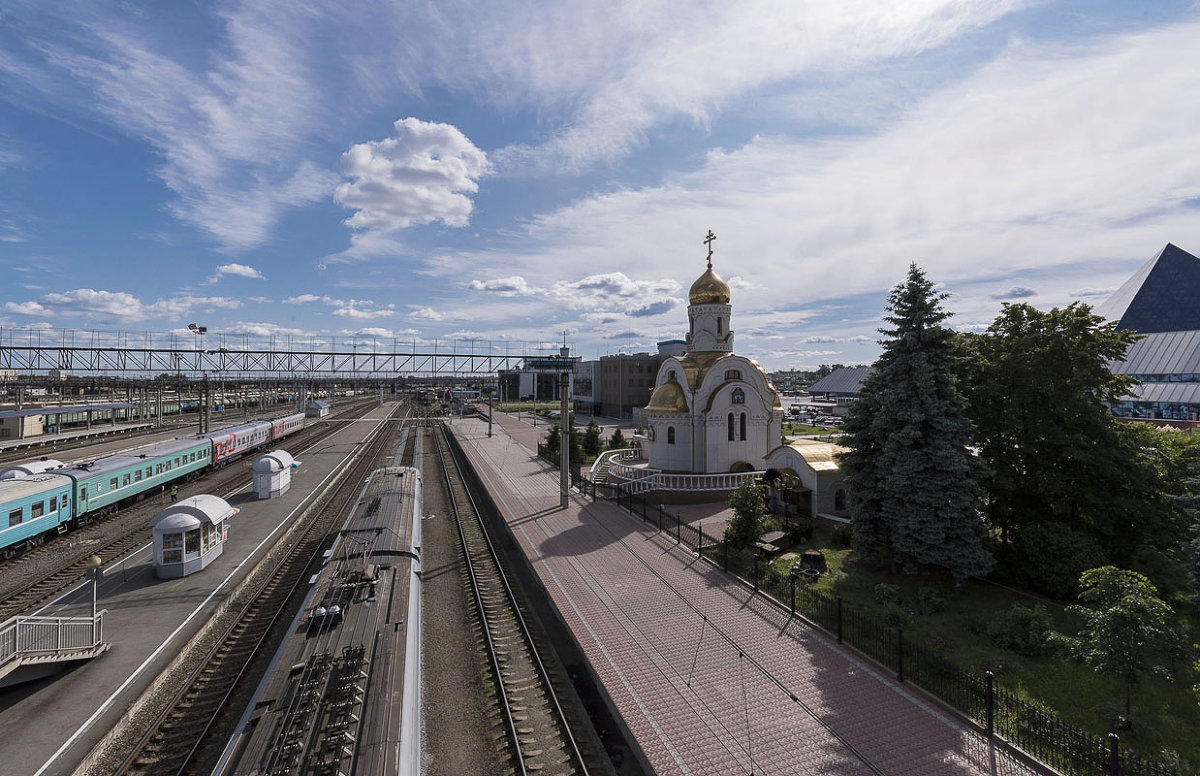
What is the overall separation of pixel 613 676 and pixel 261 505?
83.0 feet

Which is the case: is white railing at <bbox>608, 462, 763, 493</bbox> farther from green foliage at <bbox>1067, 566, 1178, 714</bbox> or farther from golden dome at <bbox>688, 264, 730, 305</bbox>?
green foliage at <bbox>1067, 566, 1178, 714</bbox>

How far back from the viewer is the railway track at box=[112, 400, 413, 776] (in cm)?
A: 1057

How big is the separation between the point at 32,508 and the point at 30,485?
0.98 m

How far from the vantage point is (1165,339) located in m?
62.3

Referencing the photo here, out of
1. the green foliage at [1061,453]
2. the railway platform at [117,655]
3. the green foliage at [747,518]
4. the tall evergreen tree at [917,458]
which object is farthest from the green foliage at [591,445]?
the green foliage at [1061,453]

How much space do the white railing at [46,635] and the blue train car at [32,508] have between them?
1034 centimetres

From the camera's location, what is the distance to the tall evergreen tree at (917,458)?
17.1 meters

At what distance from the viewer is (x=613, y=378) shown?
281 feet

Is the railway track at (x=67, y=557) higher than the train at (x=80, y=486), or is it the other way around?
the train at (x=80, y=486)

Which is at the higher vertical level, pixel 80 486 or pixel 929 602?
pixel 80 486

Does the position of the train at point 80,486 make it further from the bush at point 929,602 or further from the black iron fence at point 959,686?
the bush at point 929,602

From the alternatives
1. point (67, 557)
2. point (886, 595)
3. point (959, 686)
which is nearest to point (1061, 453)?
point (886, 595)

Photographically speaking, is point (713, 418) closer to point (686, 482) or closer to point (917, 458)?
point (686, 482)

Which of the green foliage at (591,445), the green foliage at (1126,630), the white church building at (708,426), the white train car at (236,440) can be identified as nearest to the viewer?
the green foliage at (1126,630)
